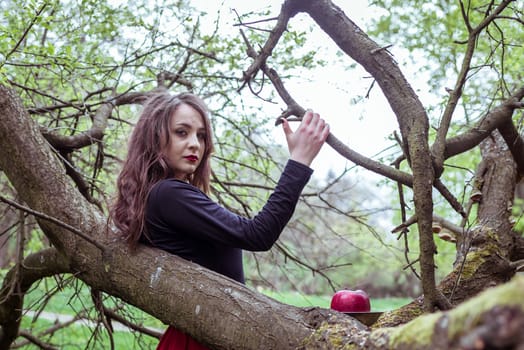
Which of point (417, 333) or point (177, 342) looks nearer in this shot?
point (417, 333)

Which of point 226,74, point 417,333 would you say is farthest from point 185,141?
point 226,74

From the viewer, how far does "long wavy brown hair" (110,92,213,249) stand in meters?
2.00

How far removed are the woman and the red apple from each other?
286mm

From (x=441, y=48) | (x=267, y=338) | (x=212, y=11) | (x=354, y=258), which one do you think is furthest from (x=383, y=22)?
(x=354, y=258)

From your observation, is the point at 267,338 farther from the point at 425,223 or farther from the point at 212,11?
the point at 212,11

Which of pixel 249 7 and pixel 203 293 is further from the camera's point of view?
pixel 249 7

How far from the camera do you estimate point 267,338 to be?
5.19 feet

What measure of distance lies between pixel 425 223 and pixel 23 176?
1.53 meters

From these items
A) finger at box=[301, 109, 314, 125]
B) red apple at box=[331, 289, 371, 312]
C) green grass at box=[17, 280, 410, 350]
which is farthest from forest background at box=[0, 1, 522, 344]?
red apple at box=[331, 289, 371, 312]

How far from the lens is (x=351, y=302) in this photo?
1.77 meters

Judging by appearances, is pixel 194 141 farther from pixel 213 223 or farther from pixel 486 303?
pixel 486 303

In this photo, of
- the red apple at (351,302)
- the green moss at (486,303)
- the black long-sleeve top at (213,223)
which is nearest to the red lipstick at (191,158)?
the black long-sleeve top at (213,223)

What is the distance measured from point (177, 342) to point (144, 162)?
68cm

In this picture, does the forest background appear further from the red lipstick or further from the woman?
the red lipstick
